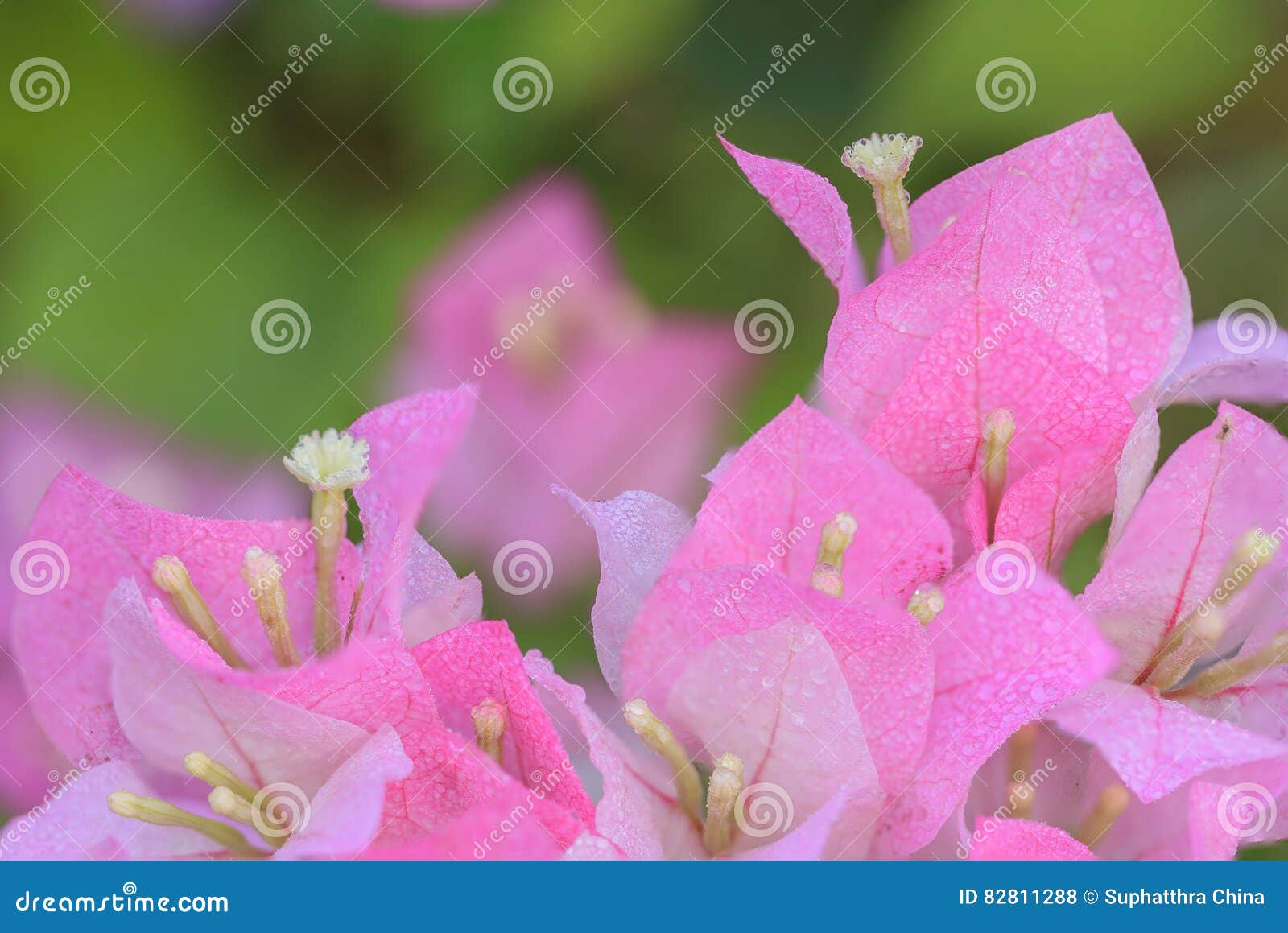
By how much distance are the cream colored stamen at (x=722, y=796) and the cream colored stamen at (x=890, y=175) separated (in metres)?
0.18

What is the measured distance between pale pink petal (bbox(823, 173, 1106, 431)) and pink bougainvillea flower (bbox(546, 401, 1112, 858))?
4 cm

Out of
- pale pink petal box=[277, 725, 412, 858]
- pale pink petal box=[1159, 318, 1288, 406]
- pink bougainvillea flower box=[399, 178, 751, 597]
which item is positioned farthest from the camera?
pink bougainvillea flower box=[399, 178, 751, 597]

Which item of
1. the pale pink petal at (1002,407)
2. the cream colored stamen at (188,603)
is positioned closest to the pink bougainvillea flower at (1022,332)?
the pale pink petal at (1002,407)

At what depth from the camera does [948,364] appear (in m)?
0.35

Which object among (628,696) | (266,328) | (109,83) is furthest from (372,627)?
(109,83)

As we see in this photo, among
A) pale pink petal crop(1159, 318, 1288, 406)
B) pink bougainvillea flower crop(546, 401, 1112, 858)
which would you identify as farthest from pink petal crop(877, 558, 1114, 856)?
pale pink petal crop(1159, 318, 1288, 406)

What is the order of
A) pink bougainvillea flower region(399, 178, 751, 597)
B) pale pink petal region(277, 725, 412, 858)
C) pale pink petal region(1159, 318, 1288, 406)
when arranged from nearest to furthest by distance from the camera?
pale pink petal region(277, 725, 412, 858)
pale pink petal region(1159, 318, 1288, 406)
pink bougainvillea flower region(399, 178, 751, 597)

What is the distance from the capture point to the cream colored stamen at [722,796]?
33 cm

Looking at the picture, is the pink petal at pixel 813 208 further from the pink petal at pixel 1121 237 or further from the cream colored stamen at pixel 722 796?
the cream colored stamen at pixel 722 796

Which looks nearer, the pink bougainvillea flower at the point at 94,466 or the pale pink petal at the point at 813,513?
the pale pink petal at the point at 813,513

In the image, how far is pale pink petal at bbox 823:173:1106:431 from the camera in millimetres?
356

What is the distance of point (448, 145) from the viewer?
60 centimetres

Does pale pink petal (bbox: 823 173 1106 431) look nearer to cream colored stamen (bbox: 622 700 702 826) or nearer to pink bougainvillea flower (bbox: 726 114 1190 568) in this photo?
pink bougainvillea flower (bbox: 726 114 1190 568)

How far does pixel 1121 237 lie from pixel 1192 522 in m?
0.10
